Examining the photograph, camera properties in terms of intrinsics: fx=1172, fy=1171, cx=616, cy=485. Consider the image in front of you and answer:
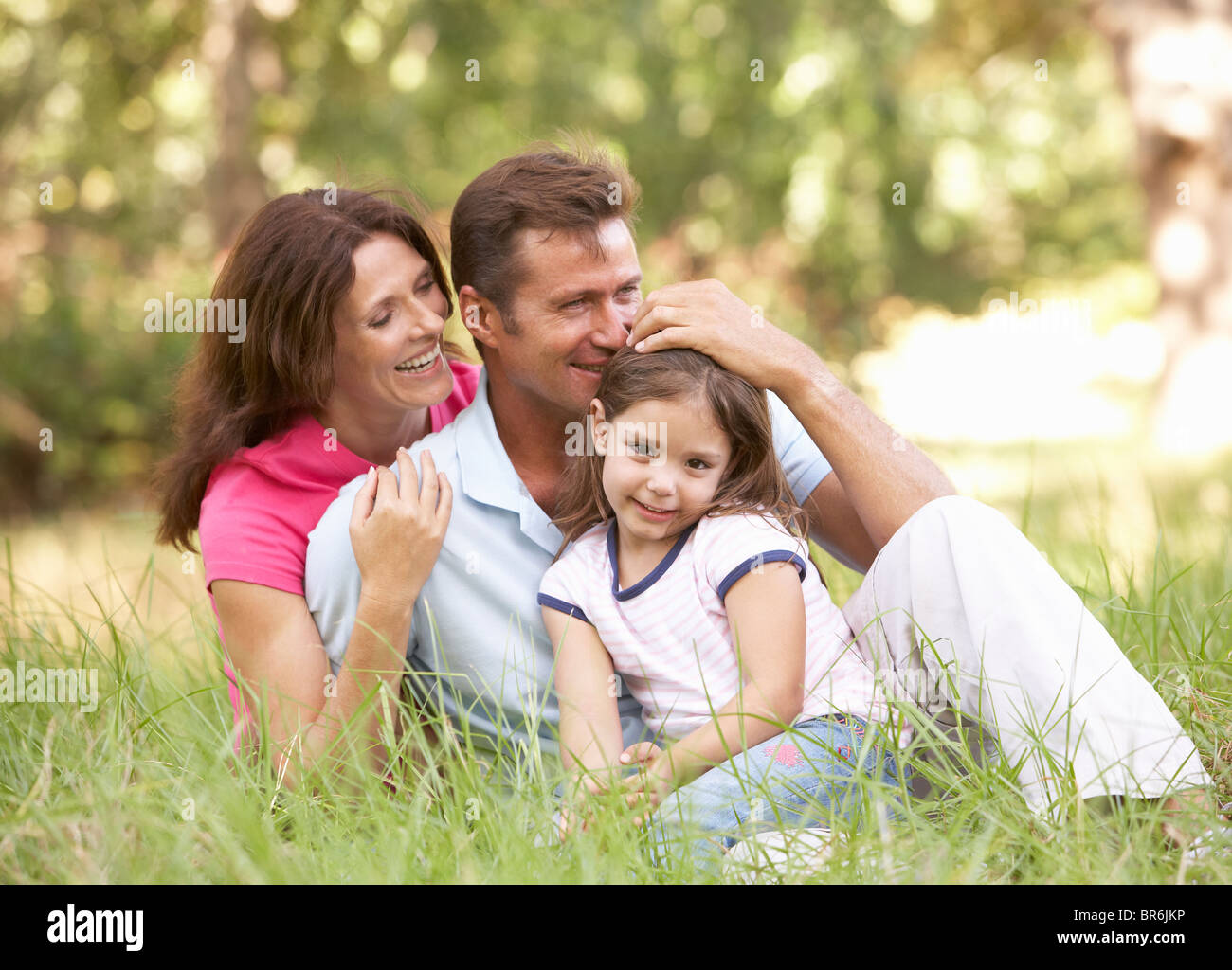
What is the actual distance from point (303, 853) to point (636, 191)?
6.30 feet

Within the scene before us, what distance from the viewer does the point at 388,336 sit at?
2.92m

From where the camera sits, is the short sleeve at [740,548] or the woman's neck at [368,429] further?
the woman's neck at [368,429]

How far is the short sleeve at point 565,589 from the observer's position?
2.64m

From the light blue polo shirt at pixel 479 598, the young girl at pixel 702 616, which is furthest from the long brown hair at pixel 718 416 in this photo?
the light blue polo shirt at pixel 479 598

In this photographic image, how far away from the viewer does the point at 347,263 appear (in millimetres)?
2938

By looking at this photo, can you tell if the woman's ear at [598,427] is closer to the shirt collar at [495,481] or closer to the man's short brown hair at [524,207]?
the shirt collar at [495,481]

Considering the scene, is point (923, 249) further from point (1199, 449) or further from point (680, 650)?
point (680, 650)

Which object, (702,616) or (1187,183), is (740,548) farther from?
(1187,183)

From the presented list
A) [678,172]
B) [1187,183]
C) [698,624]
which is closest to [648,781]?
[698,624]

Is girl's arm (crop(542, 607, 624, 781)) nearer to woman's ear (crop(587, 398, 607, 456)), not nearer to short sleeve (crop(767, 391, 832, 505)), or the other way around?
woman's ear (crop(587, 398, 607, 456))

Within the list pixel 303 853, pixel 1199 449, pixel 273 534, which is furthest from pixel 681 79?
pixel 303 853

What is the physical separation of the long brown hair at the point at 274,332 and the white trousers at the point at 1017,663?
144cm

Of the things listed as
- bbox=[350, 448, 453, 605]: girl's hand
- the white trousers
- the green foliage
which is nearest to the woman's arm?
bbox=[350, 448, 453, 605]: girl's hand

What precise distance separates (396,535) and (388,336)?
1.90 ft
